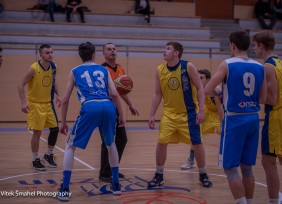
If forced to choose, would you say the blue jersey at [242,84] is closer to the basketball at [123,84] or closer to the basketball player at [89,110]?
the basketball player at [89,110]

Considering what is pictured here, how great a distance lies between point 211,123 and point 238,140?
3430mm

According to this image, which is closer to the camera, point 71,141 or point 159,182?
point 71,141

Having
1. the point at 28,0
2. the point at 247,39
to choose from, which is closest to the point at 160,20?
the point at 28,0

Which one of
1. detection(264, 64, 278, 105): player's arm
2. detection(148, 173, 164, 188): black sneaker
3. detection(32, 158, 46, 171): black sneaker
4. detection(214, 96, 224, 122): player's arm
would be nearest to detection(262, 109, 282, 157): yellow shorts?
detection(264, 64, 278, 105): player's arm

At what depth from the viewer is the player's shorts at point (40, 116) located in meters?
7.65

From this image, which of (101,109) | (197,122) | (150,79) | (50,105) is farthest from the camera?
(150,79)

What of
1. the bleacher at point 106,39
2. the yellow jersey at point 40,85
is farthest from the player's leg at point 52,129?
the bleacher at point 106,39

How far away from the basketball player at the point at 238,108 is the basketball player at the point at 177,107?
64.5 inches

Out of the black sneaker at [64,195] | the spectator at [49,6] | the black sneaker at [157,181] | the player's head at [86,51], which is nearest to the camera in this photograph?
the black sneaker at [64,195]

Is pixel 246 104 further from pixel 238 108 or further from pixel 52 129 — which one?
pixel 52 129

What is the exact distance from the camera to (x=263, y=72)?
15.6 feet

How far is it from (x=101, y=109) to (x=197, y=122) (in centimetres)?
123

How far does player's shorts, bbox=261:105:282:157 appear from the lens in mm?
5020

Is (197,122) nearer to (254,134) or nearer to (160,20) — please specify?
(254,134)
